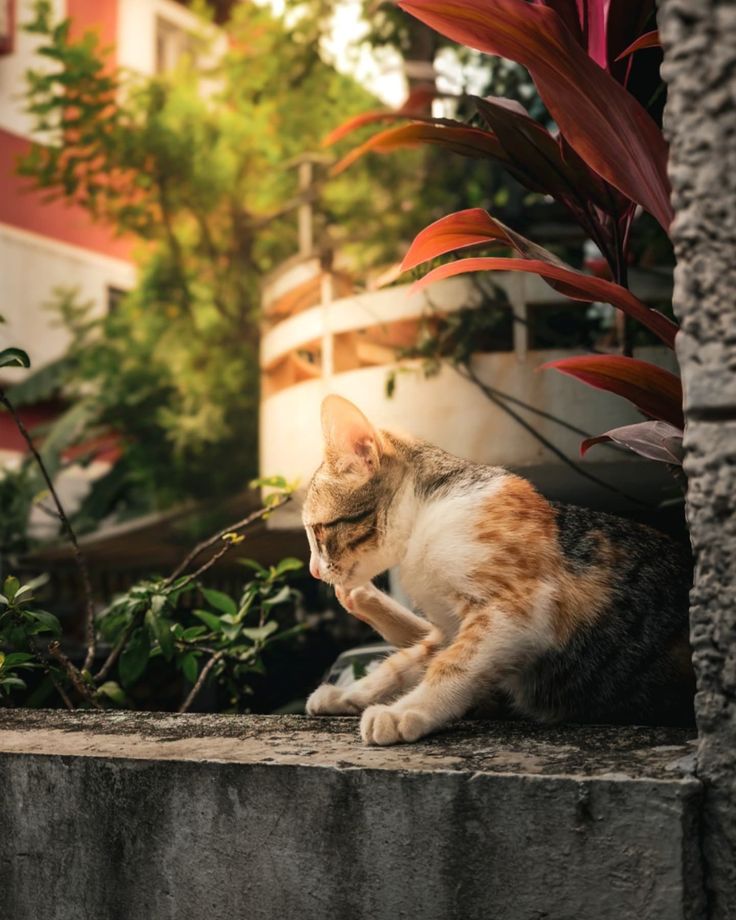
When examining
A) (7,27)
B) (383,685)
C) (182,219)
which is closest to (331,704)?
(383,685)

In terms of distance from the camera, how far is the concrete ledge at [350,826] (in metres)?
0.86

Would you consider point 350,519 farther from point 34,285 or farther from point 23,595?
point 34,285

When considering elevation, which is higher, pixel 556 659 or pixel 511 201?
pixel 511 201

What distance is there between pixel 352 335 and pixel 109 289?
17.8 feet

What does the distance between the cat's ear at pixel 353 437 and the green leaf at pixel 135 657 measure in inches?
21.8

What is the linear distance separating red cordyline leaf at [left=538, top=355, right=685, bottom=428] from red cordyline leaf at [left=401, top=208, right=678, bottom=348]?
2.6 inches

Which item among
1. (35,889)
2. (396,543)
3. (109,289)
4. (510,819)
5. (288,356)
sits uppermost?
(109,289)

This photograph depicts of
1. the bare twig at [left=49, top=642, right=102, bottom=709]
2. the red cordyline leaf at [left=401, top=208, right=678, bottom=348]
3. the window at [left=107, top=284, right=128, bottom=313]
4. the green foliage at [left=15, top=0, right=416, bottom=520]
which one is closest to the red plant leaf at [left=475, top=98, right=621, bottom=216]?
the red cordyline leaf at [left=401, top=208, right=678, bottom=348]

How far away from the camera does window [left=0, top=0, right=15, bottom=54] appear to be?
19.9 feet

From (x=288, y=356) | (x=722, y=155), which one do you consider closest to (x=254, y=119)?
(x=288, y=356)

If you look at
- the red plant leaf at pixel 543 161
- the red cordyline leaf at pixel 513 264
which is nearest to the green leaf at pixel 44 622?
the red cordyline leaf at pixel 513 264

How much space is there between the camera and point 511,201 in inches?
115

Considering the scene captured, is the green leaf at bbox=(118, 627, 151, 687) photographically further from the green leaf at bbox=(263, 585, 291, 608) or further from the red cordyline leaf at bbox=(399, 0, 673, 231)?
the red cordyline leaf at bbox=(399, 0, 673, 231)

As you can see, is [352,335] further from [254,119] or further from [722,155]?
[254,119]
